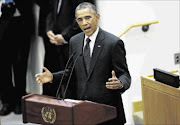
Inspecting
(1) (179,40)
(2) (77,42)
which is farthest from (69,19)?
(2) (77,42)

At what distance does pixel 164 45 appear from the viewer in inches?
200

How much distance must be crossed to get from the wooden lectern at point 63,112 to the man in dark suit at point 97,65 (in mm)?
266

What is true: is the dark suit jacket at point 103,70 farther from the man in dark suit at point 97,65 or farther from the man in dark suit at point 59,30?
the man in dark suit at point 59,30

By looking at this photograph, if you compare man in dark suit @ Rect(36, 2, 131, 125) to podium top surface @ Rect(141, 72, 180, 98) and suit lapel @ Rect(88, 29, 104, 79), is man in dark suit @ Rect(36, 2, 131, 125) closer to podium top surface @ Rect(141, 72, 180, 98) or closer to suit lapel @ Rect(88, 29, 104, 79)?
suit lapel @ Rect(88, 29, 104, 79)

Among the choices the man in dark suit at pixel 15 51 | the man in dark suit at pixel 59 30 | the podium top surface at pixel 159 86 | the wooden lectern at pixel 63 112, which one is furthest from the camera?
the man in dark suit at pixel 15 51

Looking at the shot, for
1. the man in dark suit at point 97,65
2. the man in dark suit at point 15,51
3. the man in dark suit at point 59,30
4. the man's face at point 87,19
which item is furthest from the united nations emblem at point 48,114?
the man in dark suit at point 15,51

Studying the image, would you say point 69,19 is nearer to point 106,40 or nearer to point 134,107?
point 134,107

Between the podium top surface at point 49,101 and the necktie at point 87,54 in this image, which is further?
the necktie at point 87,54

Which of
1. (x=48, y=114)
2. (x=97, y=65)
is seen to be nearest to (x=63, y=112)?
(x=48, y=114)

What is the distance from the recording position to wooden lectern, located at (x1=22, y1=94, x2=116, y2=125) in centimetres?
260

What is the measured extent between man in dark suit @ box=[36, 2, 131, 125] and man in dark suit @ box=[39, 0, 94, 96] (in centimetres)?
168

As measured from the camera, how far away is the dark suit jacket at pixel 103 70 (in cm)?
302

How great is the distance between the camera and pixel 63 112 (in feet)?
8.57

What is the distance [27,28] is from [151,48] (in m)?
1.73
